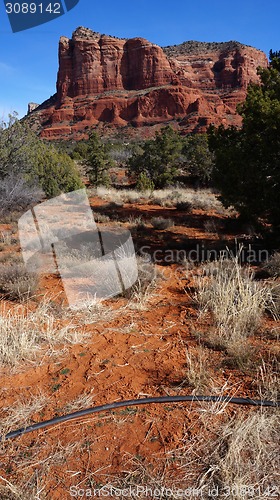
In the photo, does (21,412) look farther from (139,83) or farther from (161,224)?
(139,83)

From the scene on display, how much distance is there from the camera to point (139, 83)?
89438 millimetres

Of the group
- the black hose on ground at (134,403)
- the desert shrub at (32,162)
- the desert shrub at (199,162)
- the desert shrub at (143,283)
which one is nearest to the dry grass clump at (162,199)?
the desert shrub at (32,162)

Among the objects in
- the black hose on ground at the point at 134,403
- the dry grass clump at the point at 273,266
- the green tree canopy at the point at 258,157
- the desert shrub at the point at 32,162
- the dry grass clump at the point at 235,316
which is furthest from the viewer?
the desert shrub at the point at 32,162

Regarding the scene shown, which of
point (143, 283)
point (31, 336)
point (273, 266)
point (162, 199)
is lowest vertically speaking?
point (31, 336)

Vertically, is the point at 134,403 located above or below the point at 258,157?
below

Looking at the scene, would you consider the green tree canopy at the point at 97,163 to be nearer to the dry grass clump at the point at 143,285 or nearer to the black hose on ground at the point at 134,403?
the dry grass clump at the point at 143,285

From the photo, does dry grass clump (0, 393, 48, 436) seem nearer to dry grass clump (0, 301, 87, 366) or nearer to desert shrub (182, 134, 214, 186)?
dry grass clump (0, 301, 87, 366)

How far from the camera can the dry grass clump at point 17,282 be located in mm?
5016

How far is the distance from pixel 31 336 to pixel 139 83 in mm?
98050

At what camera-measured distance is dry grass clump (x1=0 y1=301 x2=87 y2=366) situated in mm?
3397

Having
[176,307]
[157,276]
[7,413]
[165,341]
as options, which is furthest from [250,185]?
[7,413]

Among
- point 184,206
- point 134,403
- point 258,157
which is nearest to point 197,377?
point 134,403

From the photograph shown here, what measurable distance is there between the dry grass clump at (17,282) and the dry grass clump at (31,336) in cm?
79

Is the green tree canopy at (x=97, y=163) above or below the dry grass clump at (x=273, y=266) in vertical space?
above
